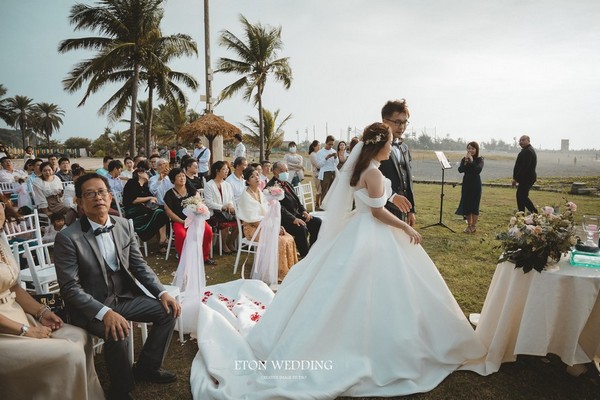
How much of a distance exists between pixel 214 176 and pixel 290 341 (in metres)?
4.94

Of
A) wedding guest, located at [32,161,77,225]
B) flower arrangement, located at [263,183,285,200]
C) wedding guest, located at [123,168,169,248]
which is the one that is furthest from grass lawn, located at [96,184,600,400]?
wedding guest, located at [32,161,77,225]

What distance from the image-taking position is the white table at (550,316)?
2.98 metres

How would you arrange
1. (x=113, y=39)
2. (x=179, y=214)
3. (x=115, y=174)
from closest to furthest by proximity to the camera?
(x=179, y=214) → (x=115, y=174) → (x=113, y=39)

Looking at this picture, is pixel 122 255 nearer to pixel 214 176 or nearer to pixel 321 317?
pixel 321 317

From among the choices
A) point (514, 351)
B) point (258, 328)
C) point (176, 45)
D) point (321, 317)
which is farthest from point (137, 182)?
point (176, 45)

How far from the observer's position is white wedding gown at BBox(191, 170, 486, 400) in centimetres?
291

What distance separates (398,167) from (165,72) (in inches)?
808

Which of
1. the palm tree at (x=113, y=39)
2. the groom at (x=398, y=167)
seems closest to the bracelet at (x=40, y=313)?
the groom at (x=398, y=167)

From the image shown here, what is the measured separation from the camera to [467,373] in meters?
3.17

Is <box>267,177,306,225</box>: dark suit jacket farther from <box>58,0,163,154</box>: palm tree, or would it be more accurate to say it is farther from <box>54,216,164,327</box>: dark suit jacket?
<box>58,0,163,154</box>: palm tree

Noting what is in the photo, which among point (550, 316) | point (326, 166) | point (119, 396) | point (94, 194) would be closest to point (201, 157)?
point (326, 166)

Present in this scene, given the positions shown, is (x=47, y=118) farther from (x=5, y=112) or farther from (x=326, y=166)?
(x=326, y=166)

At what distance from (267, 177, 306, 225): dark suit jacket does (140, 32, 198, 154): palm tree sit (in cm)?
1710

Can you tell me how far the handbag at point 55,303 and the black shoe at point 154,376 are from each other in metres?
0.75
